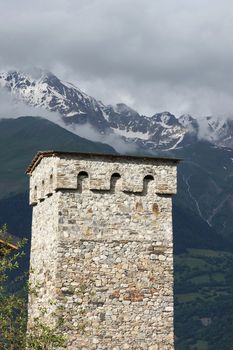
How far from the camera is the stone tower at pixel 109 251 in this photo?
96.6ft

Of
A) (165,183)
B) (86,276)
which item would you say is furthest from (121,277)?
(165,183)

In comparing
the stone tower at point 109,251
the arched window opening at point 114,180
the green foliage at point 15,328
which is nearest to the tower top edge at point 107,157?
the stone tower at point 109,251

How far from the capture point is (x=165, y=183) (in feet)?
102

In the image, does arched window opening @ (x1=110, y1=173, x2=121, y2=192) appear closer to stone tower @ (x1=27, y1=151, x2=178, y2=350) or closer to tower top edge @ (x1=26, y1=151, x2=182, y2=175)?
stone tower @ (x1=27, y1=151, x2=178, y2=350)

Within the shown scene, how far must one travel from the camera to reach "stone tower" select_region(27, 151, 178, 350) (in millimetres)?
29453

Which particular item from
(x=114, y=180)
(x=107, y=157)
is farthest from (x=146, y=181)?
(x=107, y=157)

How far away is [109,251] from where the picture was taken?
30016 millimetres

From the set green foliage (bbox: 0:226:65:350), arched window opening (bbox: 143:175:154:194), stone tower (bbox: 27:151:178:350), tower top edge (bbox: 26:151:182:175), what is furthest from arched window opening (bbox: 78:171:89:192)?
green foliage (bbox: 0:226:65:350)

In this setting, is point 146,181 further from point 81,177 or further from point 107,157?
point 81,177

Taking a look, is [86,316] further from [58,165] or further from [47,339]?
[58,165]

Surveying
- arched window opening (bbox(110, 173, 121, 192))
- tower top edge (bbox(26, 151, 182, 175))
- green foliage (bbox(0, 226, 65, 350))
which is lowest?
green foliage (bbox(0, 226, 65, 350))

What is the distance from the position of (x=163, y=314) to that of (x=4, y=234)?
6.61 metres

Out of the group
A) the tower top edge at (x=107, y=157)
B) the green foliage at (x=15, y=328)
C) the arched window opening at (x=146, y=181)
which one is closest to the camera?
the green foliage at (x=15, y=328)

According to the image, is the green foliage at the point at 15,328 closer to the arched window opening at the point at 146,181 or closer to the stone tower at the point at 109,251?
the stone tower at the point at 109,251
